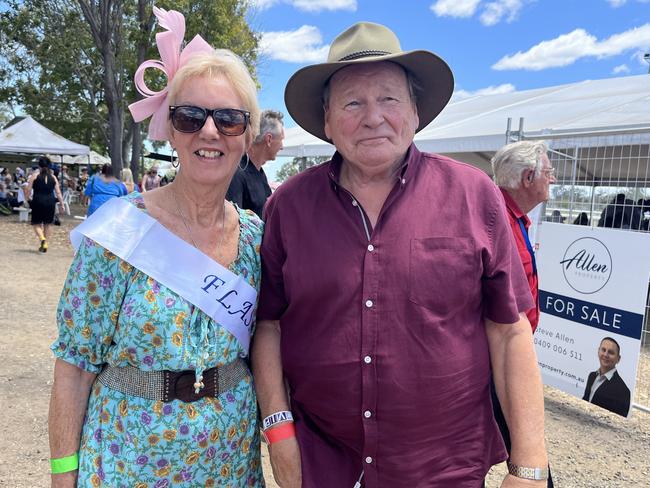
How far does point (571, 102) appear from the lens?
9.16 metres

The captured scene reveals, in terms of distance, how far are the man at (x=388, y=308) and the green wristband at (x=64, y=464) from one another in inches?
22.0

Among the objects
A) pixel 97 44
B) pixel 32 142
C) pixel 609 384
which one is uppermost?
pixel 97 44

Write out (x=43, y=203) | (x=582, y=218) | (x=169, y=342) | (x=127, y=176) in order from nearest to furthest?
1. (x=169, y=342)
2. (x=582, y=218)
3. (x=43, y=203)
4. (x=127, y=176)

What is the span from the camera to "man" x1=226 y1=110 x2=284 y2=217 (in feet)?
11.2

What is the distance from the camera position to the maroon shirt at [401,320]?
1425 mm

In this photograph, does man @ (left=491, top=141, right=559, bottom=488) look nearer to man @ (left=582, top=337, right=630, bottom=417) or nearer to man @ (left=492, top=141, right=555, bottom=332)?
man @ (left=492, top=141, right=555, bottom=332)

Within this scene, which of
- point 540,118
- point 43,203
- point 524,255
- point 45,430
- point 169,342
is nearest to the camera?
point 169,342

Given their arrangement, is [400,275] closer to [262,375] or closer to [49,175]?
[262,375]

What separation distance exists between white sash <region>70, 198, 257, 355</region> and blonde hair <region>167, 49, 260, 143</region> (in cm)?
32

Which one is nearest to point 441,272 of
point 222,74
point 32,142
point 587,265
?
point 222,74

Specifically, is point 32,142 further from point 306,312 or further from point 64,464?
point 306,312

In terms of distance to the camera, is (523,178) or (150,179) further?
(150,179)

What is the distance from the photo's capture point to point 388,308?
142 centimetres

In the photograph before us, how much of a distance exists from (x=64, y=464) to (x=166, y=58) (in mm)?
1233
